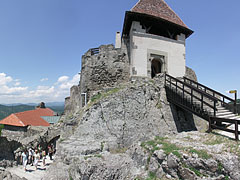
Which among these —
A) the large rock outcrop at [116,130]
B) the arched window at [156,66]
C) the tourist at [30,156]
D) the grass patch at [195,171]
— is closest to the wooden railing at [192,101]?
the large rock outcrop at [116,130]

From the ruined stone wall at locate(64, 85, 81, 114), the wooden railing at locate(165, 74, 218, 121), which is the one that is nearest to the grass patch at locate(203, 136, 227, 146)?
the wooden railing at locate(165, 74, 218, 121)

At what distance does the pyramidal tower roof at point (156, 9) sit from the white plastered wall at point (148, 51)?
1559mm

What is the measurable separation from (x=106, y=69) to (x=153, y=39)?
15.0ft

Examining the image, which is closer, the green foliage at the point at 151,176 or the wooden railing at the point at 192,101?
the green foliage at the point at 151,176

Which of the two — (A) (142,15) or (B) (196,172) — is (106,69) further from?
(B) (196,172)

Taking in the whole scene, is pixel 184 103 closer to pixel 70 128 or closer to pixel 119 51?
pixel 119 51

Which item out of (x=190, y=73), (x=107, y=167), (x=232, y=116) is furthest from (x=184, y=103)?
(x=190, y=73)

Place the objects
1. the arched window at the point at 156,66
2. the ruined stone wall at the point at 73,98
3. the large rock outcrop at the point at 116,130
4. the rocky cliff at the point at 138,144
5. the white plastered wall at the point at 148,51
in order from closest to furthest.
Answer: the rocky cliff at the point at 138,144
the large rock outcrop at the point at 116,130
the white plastered wall at the point at 148,51
the arched window at the point at 156,66
the ruined stone wall at the point at 73,98

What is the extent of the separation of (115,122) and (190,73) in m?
10.3

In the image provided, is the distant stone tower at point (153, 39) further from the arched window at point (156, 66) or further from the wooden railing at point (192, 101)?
the wooden railing at point (192, 101)

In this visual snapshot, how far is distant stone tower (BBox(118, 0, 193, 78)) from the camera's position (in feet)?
31.8

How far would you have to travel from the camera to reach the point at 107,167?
5488 mm

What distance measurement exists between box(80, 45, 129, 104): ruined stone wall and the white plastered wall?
0.82 metres

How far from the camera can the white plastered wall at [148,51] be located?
965 centimetres
